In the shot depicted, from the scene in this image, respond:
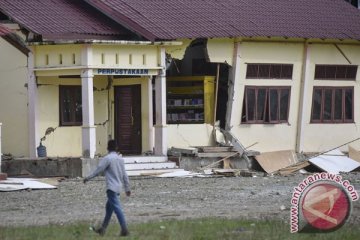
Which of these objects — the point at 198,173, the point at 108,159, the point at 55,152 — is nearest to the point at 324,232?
the point at 108,159

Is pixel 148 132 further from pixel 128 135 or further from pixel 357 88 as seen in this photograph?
pixel 357 88

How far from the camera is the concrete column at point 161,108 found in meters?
29.6

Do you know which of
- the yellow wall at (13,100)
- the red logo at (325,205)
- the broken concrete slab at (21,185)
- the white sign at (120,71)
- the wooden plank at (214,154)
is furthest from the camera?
the wooden plank at (214,154)

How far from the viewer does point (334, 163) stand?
Answer: 31.5 m

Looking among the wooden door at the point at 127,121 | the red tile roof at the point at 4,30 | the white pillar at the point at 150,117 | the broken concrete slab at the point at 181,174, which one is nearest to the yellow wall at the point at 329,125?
the white pillar at the point at 150,117

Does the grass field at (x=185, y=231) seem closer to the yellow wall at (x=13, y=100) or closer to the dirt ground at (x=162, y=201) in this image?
the dirt ground at (x=162, y=201)

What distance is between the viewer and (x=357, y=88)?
1335 inches

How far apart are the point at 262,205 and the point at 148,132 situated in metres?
9.85

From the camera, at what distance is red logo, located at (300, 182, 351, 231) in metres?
15.6

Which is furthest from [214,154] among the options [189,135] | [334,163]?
[334,163]

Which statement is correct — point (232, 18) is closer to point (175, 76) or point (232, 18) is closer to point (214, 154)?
point (175, 76)

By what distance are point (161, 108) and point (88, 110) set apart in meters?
2.50

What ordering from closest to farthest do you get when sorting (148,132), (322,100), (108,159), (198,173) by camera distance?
(108,159), (198,173), (148,132), (322,100)

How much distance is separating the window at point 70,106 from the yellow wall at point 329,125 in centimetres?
735
